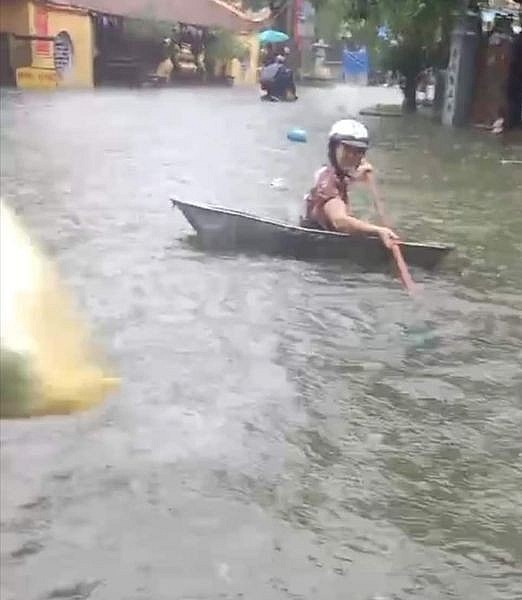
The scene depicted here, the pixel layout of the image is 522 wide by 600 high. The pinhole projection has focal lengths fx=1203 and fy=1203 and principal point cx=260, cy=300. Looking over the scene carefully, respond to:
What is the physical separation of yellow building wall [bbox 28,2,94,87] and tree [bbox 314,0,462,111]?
21.4ft

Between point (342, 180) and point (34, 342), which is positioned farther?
point (342, 180)

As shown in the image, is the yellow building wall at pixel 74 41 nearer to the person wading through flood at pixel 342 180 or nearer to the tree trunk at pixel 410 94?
the tree trunk at pixel 410 94

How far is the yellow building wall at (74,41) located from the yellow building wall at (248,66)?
1217 centimetres

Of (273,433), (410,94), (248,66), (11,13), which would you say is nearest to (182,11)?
(248,66)

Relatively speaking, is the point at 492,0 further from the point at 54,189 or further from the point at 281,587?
the point at 281,587

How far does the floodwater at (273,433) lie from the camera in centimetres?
354

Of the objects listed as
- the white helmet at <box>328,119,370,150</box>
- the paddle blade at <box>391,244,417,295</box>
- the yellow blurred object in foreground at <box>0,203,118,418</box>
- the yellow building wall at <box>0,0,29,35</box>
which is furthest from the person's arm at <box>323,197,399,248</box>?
the yellow blurred object in foreground at <box>0,203,118,418</box>

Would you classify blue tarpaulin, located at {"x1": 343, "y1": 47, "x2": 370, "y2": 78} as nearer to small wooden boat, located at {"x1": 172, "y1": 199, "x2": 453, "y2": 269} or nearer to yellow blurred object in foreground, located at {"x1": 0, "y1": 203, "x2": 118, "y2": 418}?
small wooden boat, located at {"x1": 172, "y1": 199, "x2": 453, "y2": 269}

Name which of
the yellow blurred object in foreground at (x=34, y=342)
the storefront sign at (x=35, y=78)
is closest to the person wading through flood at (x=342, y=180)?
the yellow blurred object in foreground at (x=34, y=342)

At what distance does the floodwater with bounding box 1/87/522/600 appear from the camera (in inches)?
139

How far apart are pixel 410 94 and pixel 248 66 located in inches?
752

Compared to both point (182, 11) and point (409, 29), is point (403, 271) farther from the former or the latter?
point (182, 11)

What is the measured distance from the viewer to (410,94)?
95.2 feet

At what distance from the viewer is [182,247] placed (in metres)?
8.45
